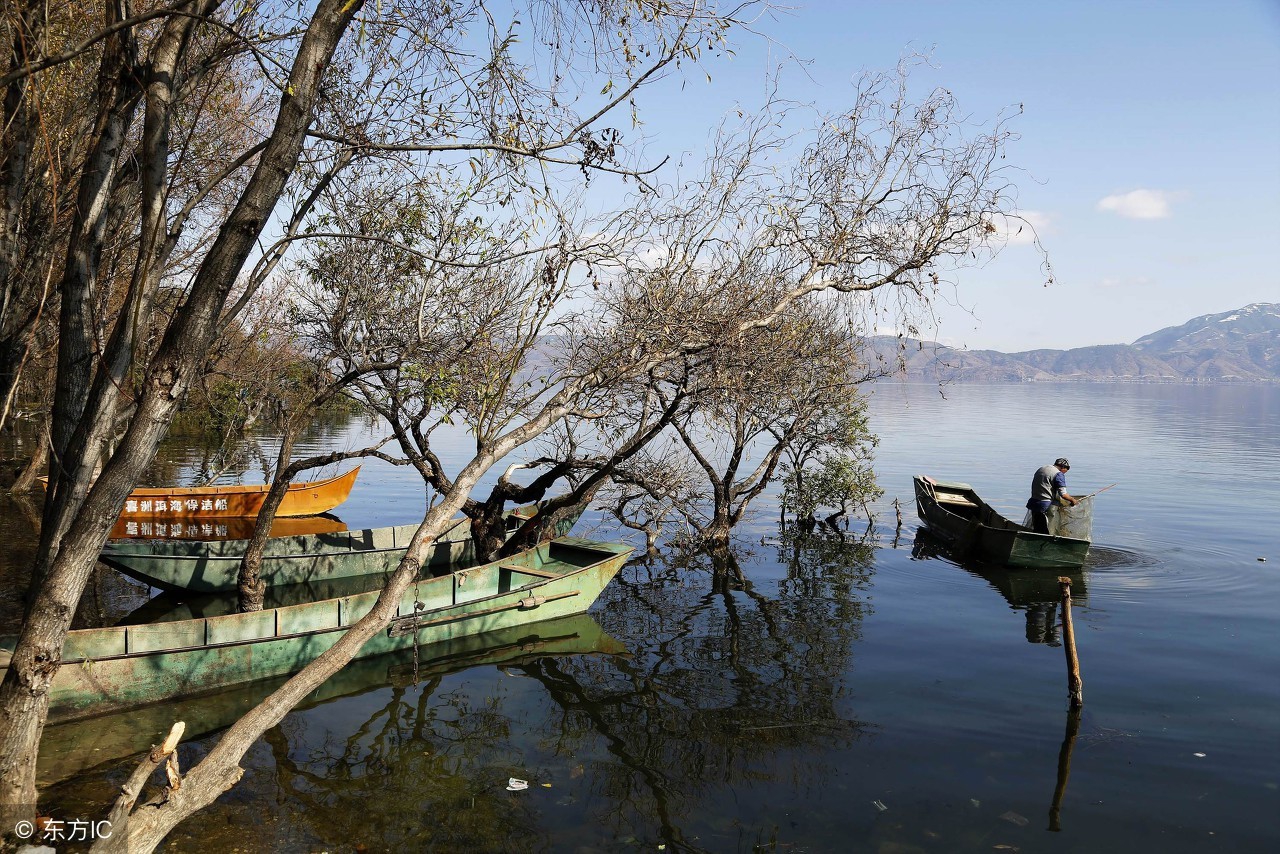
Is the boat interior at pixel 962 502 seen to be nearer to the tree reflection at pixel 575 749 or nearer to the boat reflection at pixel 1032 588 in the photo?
the boat reflection at pixel 1032 588

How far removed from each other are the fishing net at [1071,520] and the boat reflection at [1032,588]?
94 cm

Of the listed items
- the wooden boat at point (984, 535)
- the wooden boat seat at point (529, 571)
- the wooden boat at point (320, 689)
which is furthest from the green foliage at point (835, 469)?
the wooden boat seat at point (529, 571)

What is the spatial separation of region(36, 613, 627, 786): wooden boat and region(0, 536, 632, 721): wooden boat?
0.50 feet

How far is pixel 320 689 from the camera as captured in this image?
512 inches

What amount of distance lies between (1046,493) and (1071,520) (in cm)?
111

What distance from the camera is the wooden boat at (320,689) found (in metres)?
10.2

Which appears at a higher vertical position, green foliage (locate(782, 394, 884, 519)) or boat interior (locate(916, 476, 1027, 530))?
green foliage (locate(782, 394, 884, 519))

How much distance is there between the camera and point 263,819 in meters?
8.96

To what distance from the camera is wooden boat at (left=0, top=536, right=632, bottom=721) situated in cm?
1094

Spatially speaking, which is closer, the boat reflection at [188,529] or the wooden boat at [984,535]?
the wooden boat at [984,535]

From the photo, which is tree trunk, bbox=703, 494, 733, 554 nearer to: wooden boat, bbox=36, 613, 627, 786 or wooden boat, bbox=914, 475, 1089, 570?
wooden boat, bbox=914, 475, 1089, 570

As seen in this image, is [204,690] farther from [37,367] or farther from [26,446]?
[26,446]

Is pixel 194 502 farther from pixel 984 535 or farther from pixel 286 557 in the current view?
pixel 984 535

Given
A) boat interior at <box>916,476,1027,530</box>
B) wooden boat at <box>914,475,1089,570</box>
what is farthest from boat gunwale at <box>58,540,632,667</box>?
boat interior at <box>916,476,1027,530</box>
